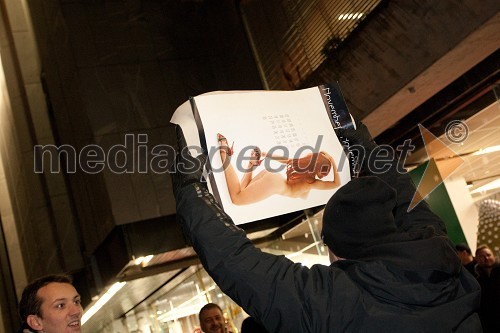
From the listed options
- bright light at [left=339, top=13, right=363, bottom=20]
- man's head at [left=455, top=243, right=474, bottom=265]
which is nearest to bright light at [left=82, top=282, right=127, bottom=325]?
man's head at [left=455, top=243, right=474, bottom=265]

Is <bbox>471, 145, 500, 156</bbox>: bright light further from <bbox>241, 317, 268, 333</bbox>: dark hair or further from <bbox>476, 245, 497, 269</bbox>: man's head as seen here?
<bbox>241, 317, 268, 333</bbox>: dark hair

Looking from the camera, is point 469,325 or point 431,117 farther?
point 431,117

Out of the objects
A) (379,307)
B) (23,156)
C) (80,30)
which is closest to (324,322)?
(379,307)

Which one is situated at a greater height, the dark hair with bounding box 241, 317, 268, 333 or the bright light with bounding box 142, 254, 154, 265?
the bright light with bounding box 142, 254, 154, 265

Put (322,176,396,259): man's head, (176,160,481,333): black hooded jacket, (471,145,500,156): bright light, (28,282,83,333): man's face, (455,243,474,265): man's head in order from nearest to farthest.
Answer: (176,160,481,333): black hooded jacket
(322,176,396,259): man's head
(28,282,83,333): man's face
(455,243,474,265): man's head
(471,145,500,156): bright light

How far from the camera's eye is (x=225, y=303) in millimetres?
10891

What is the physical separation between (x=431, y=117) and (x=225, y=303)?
229 inches

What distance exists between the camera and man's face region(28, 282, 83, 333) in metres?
2.72

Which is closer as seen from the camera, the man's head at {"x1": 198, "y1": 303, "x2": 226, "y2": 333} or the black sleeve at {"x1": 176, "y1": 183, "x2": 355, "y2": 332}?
the black sleeve at {"x1": 176, "y1": 183, "x2": 355, "y2": 332}

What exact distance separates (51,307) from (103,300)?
8.79m

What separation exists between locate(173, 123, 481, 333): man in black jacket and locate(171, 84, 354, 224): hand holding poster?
507mm

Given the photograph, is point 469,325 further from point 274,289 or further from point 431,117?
point 431,117

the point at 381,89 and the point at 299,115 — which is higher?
the point at 381,89

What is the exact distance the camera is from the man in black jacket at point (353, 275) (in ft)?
5.61
